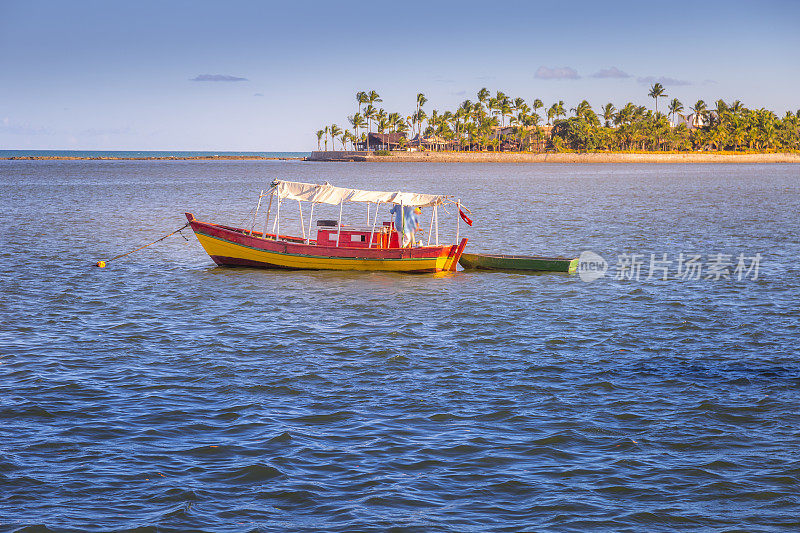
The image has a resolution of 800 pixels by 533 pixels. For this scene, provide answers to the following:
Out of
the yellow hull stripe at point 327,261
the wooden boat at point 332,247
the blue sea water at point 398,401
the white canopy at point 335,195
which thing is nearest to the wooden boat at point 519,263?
the blue sea water at point 398,401

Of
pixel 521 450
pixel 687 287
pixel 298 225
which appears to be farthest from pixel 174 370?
pixel 298 225

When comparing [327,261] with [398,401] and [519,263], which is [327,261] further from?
[398,401]

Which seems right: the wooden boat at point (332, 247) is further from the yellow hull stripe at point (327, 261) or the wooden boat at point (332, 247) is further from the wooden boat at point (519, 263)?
the wooden boat at point (519, 263)

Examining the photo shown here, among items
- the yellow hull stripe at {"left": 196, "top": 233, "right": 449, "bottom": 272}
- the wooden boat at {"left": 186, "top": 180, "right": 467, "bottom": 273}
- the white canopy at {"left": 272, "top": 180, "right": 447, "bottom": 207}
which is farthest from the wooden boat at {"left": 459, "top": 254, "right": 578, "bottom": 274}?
the white canopy at {"left": 272, "top": 180, "right": 447, "bottom": 207}

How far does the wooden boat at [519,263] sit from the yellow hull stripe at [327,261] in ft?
4.66

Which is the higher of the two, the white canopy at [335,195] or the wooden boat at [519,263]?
the white canopy at [335,195]

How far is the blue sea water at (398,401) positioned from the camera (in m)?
10.1

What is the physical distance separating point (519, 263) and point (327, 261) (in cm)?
734

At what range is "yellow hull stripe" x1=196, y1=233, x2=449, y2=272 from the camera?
29.2 m

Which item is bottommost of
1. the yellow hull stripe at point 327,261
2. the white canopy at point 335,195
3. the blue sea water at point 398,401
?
the blue sea water at point 398,401

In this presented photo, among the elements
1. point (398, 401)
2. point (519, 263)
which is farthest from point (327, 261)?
point (398, 401)

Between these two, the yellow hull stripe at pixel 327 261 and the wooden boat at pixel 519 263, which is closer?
the wooden boat at pixel 519 263

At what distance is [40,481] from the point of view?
10.7 metres

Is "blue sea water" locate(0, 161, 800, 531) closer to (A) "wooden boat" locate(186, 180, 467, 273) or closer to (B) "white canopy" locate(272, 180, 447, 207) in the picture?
(A) "wooden boat" locate(186, 180, 467, 273)
